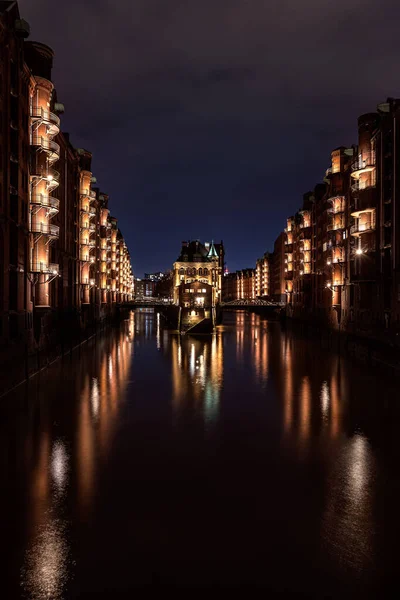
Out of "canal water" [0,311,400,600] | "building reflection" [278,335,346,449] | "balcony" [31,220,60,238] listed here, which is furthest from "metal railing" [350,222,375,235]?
"balcony" [31,220,60,238]

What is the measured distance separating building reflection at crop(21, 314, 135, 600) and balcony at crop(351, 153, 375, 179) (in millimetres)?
38775

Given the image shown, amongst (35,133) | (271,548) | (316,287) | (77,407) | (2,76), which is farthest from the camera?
(316,287)

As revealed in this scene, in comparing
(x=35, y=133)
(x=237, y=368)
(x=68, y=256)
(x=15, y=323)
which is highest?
(x=35, y=133)

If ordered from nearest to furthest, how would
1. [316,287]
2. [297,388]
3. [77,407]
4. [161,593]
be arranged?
[161,593] < [77,407] < [297,388] < [316,287]

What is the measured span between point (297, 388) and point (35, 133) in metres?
32.6

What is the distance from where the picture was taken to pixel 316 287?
273ft

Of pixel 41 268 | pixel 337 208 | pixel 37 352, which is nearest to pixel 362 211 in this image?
pixel 337 208

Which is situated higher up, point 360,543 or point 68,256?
point 68,256

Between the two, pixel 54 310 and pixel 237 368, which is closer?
pixel 237 368

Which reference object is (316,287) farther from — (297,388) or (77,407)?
(77,407)

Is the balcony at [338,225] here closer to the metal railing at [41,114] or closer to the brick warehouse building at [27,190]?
the brick warehouse building at [27,190]

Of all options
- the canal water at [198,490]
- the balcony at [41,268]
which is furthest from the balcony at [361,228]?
the balcony at [41,268]

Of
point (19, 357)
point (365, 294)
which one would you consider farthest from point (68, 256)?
point (365, 294)

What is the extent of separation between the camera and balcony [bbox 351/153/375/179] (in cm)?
5144
